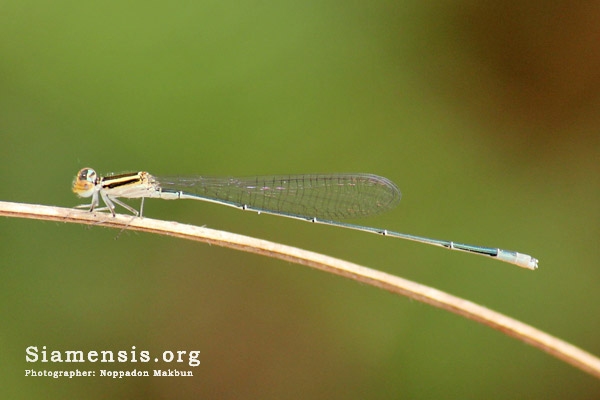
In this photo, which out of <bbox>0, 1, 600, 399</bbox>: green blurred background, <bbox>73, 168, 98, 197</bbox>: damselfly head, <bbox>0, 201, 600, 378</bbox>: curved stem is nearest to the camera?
<bbox>0, 201, 600, 378</bbox>: curved stem

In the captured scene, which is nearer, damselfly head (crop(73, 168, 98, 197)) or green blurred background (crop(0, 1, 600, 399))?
damselfly head (crop(73, 168, 98, 197))

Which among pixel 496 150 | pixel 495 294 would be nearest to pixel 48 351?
pixel 495 294

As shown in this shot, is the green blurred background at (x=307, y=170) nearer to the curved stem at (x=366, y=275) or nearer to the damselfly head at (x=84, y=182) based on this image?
the damselfly head at (x=84, y=182)

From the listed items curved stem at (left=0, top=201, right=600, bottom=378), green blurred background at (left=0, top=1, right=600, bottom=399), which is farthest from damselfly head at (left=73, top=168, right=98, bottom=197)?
curved stem at (left=0, top=201, right=600, bottom=378)

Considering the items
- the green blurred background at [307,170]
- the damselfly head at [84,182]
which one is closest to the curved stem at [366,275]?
the damselfly head at [84,182]

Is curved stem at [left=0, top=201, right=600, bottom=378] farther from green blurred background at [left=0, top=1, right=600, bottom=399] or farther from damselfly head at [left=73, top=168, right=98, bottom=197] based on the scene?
green blurred background at [left=0, top=1, right=600, bottom=399]

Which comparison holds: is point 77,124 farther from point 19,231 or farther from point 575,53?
point 575,53

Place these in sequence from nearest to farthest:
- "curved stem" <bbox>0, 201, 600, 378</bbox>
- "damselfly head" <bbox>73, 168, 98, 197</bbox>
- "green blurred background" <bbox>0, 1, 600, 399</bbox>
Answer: "curved stem" <bbox>0, 201, 600, 378</bbox>, "damselfly head" <bbox>73, 168, 98, 197</bbox>, "green blurred background" <bbox>0, 1, 600, 399</bbox>
